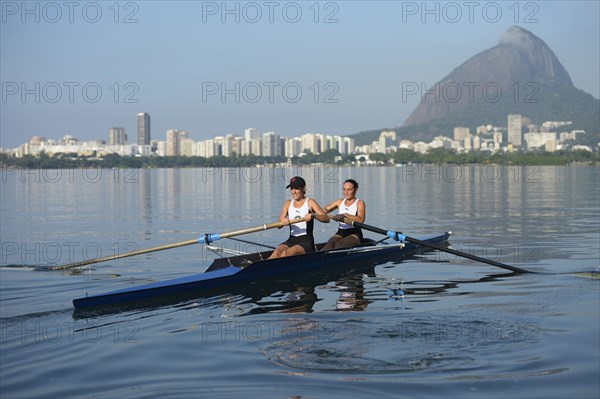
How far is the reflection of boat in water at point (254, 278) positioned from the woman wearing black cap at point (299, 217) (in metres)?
0.27

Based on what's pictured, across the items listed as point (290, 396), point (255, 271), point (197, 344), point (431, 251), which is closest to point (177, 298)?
point (255, 271)

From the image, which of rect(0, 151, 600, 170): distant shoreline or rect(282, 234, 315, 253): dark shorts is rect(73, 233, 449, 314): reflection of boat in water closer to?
rect(282, 234, 315, 253): dark shorts

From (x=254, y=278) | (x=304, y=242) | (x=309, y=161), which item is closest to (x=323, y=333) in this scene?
(x=254, y=278)

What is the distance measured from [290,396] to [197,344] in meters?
1.99

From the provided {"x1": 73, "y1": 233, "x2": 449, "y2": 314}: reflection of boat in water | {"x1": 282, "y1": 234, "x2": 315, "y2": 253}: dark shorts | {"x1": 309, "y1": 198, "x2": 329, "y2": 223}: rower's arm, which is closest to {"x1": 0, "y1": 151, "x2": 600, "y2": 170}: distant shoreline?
{"x1": 73, "y1": 233, "x2": 449, "y2": 314}: reflection of boat in water

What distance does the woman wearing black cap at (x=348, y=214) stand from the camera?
13.1 metres

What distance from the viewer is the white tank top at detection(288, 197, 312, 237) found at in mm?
12086

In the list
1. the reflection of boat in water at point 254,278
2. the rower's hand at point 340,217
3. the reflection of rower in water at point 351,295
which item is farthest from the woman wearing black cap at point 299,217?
the reflection of rower in water at point 351,295

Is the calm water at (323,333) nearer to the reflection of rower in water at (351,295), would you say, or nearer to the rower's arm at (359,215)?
the reflection of rower in water at (351,295)

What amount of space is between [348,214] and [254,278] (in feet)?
7.63

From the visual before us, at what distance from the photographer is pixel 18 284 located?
11.7 meters

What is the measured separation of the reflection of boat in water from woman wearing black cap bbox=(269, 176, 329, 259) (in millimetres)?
268

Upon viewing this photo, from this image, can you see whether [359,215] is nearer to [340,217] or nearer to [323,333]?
[340,217]

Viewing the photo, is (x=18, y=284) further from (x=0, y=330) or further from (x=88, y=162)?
(x=88, y=162)
